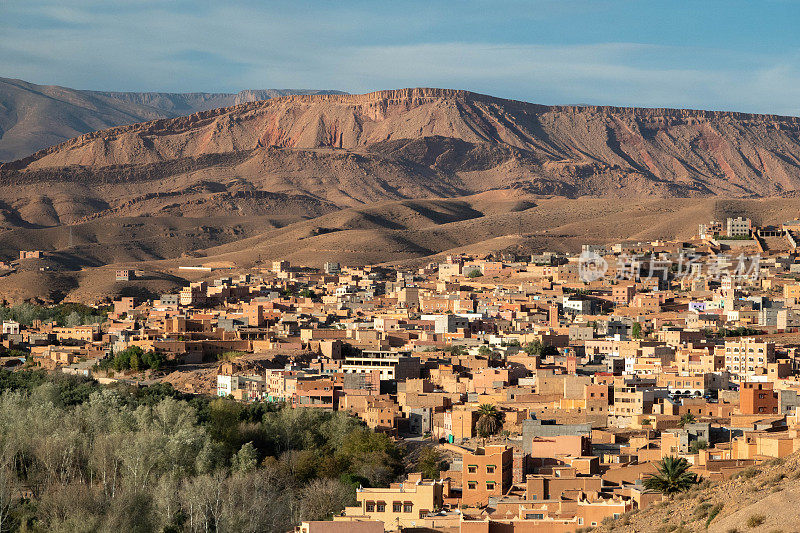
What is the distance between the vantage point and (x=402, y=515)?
2983 centimetres

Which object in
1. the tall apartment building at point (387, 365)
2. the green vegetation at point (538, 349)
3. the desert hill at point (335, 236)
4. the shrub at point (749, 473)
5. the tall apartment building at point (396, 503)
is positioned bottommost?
the tall apartment building at point (396, 503)

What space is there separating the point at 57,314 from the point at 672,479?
60.1 meters

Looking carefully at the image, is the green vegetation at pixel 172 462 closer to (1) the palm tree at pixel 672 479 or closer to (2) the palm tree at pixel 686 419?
(2) the palm tree at pixel 686 419

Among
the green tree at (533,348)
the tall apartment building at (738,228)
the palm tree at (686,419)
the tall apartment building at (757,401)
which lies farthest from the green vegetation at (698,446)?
the tall apartment building at (738,228)

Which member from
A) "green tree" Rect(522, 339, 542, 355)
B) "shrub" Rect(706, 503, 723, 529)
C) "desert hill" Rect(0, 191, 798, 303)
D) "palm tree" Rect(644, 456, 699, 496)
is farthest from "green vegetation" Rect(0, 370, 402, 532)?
"desert hill" Rect(0, 191, 798, 303)

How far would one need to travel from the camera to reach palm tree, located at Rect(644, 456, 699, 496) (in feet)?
86.3

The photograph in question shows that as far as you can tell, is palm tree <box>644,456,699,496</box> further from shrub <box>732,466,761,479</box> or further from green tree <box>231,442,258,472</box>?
green tree <box>231,442,258,472</box>

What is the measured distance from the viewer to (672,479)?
87.8ft

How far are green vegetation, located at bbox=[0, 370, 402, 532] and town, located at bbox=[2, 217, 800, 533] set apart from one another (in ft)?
5.72

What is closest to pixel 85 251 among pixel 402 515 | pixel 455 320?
pixel 455 320

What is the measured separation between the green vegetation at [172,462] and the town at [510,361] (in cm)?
174

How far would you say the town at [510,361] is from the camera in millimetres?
30812

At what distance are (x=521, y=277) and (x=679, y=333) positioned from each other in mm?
30504

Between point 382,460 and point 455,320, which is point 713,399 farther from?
point 455,320
